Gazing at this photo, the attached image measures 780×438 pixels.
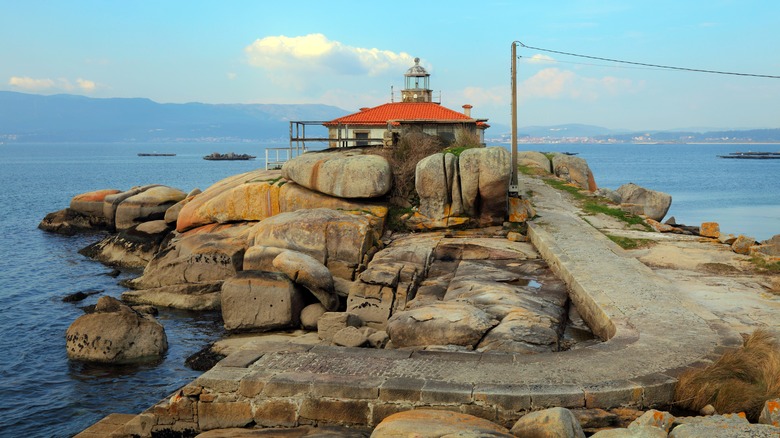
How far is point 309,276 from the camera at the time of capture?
16.6m

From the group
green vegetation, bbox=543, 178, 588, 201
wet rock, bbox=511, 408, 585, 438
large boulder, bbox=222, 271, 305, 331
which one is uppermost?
green vegetation, bbox=543, 178, 588, 201

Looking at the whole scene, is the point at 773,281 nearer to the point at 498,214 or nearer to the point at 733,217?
the point at 498,214

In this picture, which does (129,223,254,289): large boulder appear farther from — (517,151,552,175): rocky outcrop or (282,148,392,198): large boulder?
(517,151,552,175): rocky outcrop

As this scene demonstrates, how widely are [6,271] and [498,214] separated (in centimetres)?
1964

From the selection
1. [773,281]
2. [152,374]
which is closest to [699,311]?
[773,281]

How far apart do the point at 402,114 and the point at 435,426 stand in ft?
103

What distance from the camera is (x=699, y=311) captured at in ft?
39.9

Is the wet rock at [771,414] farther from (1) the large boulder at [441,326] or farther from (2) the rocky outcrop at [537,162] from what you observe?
(2) the rocky outcrop at [537,162]

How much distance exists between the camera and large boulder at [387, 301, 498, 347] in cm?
1180

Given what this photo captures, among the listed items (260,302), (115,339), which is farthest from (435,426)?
(115,339)

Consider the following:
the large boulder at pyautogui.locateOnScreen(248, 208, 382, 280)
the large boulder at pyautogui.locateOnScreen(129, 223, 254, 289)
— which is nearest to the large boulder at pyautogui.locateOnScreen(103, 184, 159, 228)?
the large boulder at pyautogui.locateOnScreen(129, 223, 254, 289)

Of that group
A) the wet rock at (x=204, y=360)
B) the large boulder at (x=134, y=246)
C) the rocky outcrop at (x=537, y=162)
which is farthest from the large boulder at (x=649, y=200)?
the wet rock at (x=204, y=360)

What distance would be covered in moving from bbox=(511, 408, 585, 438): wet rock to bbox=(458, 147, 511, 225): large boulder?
13.0 meters

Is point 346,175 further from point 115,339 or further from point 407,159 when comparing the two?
point 115,339
